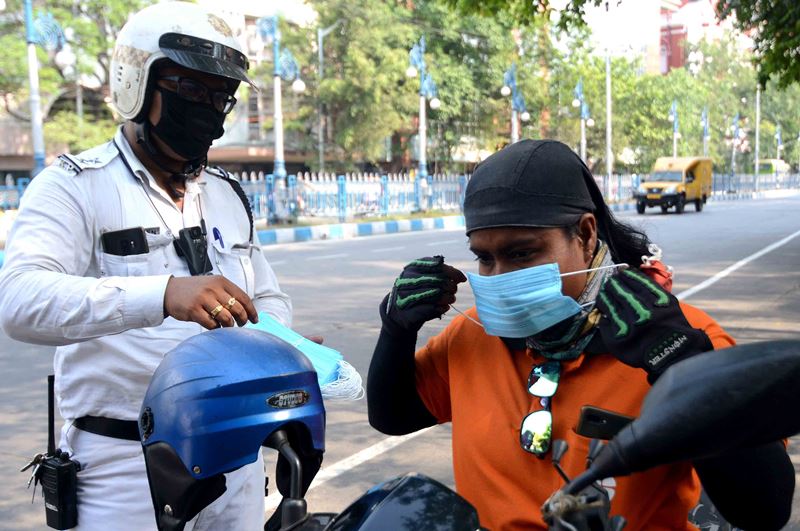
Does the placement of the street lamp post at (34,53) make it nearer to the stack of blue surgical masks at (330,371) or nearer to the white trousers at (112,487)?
the white trousers at (112,487)

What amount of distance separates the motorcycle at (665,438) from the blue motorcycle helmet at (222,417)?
0.11 meters

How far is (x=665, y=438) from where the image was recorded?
37.9 inches

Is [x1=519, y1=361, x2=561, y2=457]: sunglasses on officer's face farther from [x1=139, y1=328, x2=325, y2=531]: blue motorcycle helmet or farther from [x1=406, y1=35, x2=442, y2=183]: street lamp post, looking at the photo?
[x1=406, y1=35, x2=442, y2=183]: street lamp post

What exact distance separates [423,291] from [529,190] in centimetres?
28

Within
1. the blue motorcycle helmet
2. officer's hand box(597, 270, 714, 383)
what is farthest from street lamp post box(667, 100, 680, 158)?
the blue motorcycle helmet

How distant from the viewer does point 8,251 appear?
1857 millimetres

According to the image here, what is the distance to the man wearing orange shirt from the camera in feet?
4.66

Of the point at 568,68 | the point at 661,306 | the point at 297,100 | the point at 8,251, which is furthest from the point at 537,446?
the point at 568,68

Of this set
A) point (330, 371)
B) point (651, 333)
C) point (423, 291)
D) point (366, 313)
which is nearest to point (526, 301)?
point (423, 291)

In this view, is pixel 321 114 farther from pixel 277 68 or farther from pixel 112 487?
pixel 112 487

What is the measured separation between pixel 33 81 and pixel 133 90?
16.8 m

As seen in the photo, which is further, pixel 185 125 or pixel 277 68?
pixel 277 68

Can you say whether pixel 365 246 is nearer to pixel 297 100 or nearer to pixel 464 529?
pixel 464 529

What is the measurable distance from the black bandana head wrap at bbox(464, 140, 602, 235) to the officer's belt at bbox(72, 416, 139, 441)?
872mm
